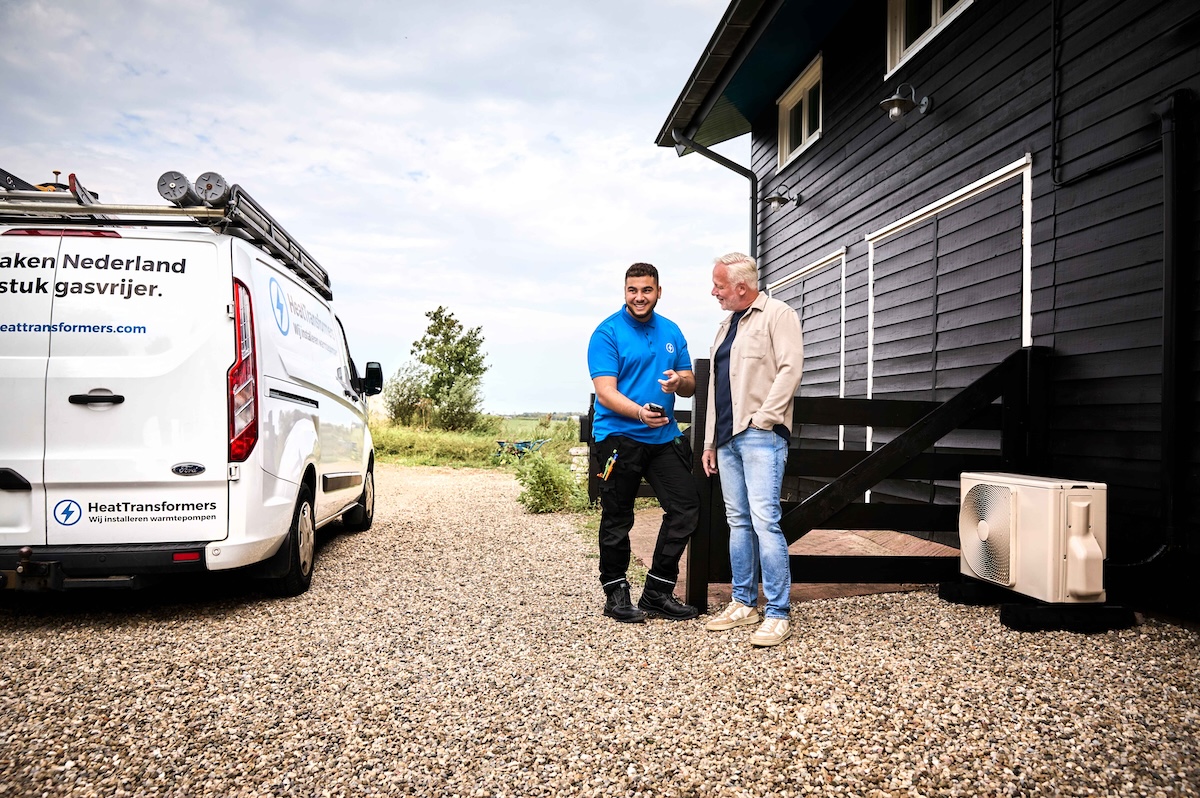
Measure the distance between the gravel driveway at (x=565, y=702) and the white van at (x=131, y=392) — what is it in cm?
48

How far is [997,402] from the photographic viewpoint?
16.0 feet

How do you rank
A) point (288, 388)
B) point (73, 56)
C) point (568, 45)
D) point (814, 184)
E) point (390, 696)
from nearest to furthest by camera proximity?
point (390, 696)
point (288, 388)
point (73, 56)
point (814, 184)
point (568, 45)

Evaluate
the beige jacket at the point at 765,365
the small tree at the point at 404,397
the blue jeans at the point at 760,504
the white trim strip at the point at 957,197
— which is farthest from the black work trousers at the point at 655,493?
the small tree at the point at 404,397

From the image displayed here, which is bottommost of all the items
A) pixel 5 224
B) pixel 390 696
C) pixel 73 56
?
pixel 390 696

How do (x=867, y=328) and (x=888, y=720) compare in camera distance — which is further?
(x=867, y=328)

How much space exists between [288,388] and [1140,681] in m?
4.45

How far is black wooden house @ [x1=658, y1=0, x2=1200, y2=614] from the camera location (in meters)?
3.71

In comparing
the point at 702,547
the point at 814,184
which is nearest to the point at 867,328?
the point at 814,184

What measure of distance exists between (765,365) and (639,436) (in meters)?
0.75

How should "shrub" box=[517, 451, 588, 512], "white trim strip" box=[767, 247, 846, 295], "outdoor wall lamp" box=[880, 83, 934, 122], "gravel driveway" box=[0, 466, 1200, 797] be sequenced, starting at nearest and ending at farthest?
"gravel driveway" box=[0, 466, 1200, 797], "outdoor wall lamp" box=[880, 83, 934, 122], "white trim strip" box=[767, 247, 846, 295], "shrub" box=[517, 451, 588, 512]

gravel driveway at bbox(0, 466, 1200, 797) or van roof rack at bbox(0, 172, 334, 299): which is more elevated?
van roof rack at bbox(0, 172, 334, 299)

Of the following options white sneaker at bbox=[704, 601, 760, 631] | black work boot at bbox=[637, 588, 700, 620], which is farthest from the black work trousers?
white sneaker at bbox=[704, 601, 760, 631]

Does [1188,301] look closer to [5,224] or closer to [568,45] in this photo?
[5,224]

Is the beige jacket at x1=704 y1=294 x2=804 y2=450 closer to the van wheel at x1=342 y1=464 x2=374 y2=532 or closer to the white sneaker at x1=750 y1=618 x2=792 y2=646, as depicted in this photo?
the white sneaker at x1=750 y1=618 x2=792 y2=646
